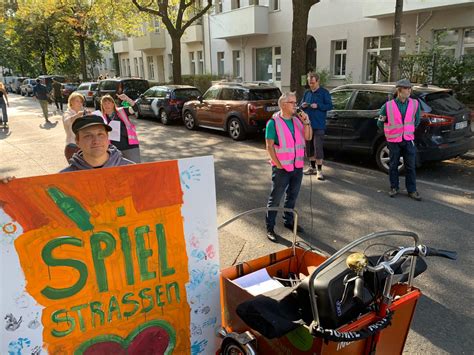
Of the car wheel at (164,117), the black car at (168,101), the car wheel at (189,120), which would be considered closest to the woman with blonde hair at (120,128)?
the car wheel at (189,120)

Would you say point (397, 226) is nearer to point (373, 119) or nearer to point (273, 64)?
point (373, 119)

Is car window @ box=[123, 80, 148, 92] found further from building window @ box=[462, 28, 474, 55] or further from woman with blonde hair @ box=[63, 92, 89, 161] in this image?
woman with blonde hair @ box=[63, 92, 89, 161]

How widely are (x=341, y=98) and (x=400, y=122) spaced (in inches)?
117

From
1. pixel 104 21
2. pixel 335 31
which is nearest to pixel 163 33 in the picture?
pixel 104 21

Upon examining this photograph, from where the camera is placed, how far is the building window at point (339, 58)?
1926 centimetres

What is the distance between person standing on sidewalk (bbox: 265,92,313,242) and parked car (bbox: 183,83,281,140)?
270 inches

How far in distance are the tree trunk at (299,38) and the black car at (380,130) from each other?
8.14 ft

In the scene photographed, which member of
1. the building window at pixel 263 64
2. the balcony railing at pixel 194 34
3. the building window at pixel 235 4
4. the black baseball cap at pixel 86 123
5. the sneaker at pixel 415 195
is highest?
the building window at pixel 235 4

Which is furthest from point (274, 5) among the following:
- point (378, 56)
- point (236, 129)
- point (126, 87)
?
point (236, 129)

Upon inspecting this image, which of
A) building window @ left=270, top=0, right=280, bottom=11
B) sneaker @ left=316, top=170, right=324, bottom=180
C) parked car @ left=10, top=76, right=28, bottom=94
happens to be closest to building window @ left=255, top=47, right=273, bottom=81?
building window @ left=270, top=0, right=280, bottom=11

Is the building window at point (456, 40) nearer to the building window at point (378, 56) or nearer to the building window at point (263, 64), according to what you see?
the building window at point (378, 56)

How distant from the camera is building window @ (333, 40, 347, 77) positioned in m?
19.3

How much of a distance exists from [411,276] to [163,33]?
32.7 meters

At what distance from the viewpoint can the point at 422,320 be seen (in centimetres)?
350
